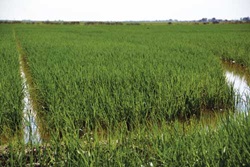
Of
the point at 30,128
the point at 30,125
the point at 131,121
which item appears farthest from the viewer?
the point at 131,121

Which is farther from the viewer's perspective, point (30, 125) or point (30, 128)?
point (30, 125)

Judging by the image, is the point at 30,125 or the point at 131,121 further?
the point at 131,121

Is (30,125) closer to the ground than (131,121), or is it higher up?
higher up

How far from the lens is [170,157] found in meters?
2.29

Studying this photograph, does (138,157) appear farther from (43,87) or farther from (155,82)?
(43,87)

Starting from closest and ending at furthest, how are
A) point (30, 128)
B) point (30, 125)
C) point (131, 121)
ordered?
point (30, 128) < point (30, 125) < point (131, 121)

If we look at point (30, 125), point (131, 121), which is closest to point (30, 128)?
point (30, 125)

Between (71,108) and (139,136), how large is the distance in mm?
1503

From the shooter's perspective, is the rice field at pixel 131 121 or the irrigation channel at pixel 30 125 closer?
the rice field at pixel 131 121

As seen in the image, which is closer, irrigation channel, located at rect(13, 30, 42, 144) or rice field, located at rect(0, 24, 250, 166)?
rice field, located at rect(0, 24, 250, 166)

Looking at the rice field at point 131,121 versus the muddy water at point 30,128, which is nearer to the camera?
the rice field at point 131,121

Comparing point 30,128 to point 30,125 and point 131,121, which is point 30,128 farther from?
point 131,121

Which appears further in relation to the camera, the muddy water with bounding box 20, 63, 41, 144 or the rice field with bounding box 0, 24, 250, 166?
the muddy water with bounding box 20, 63, 41, 144

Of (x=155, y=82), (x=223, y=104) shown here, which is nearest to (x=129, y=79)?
(x=155, y=82)
